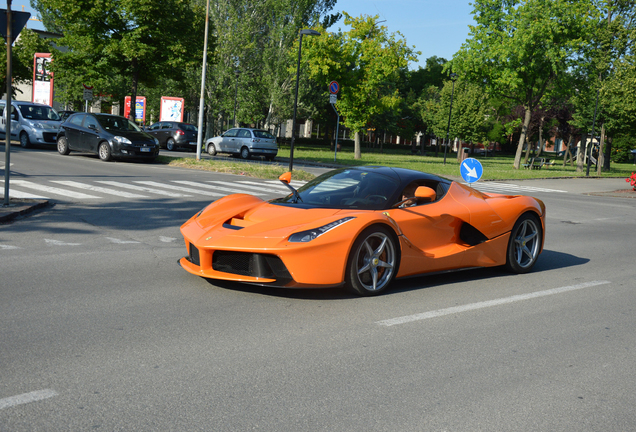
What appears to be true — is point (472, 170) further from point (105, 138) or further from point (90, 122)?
point (90, 122)

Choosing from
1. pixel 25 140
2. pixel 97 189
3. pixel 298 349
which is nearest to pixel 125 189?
pixel 97 189

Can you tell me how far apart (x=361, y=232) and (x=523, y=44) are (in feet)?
121

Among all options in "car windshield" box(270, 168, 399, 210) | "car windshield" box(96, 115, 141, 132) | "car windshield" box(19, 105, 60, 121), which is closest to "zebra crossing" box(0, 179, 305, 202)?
"car windshield" box(96, 115, 141, 132)

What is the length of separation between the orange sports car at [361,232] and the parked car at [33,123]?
21.5 meters

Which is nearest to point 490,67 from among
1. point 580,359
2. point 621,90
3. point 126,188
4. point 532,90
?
point 532,90

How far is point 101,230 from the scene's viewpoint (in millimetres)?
8836

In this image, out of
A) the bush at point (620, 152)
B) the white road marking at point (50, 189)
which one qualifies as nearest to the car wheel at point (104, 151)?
the white road marking at point (50, 189)

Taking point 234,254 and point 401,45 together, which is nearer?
point 234,254

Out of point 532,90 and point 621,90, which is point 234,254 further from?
point 532,90

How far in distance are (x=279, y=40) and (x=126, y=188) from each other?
37.4 metres

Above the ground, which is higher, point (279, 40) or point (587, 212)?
point (279, 40)

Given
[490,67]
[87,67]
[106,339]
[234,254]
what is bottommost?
[106,339]

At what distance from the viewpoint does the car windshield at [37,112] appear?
25.8m

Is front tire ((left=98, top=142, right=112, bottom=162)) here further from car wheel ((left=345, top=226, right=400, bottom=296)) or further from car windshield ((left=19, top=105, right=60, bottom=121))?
car wheel ((left=345, top=226, right=400, bottom=296))
